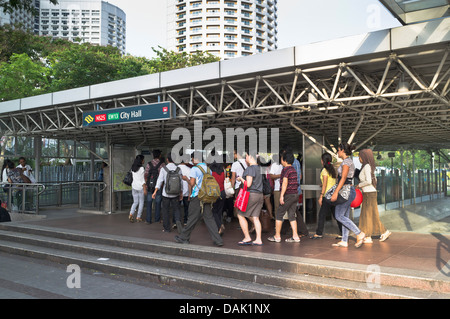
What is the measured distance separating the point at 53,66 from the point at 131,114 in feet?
69.7

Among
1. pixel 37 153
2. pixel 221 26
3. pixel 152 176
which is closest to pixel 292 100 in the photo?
pixel 152 176

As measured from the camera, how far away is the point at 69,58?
1112 inches

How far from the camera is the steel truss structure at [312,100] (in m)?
7.03

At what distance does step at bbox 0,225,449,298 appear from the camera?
4602 millimetres

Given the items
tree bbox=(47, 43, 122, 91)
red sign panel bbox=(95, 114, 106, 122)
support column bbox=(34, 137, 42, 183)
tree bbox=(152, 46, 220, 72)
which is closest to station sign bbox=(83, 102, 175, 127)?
red sign panel bbox=(95, 114, 106, 122)

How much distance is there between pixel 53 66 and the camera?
91.2 ft

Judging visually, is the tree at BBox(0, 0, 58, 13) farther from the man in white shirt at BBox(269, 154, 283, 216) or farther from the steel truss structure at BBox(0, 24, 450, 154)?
the man in white shirt at BBox(269, 154, 283, 216)

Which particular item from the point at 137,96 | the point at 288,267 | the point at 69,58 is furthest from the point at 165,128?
the point at 69,58

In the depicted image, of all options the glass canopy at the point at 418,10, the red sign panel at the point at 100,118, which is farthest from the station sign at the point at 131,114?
the glass canopy at the point at 418,10

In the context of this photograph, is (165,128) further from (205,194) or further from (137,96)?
(205,194)

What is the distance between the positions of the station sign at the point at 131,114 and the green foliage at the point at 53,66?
Answer: 9828 mm

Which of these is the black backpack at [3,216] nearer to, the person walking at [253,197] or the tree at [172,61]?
the person walking at [253,197]

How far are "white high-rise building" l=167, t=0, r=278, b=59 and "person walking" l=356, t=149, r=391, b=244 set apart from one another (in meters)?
86.9
